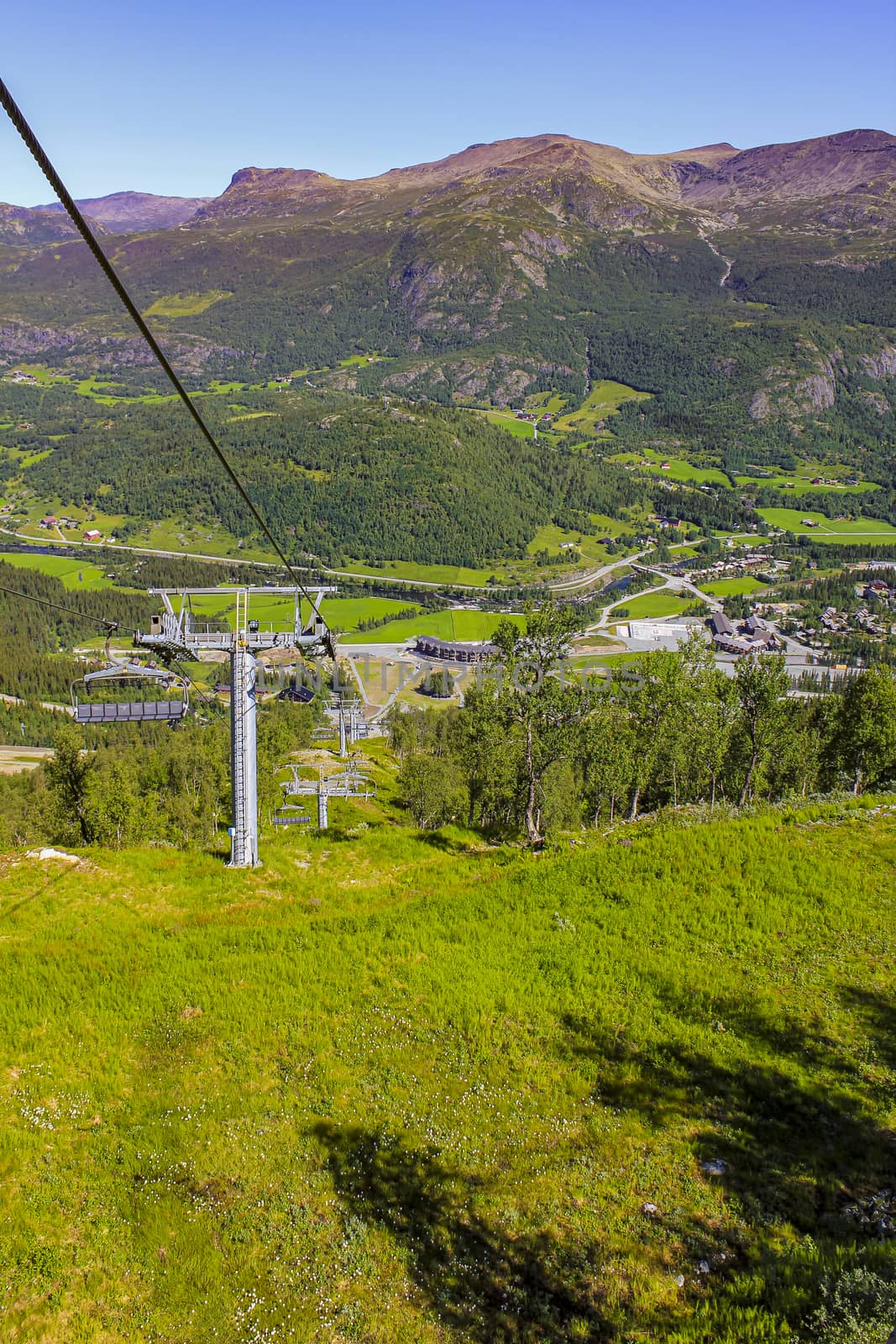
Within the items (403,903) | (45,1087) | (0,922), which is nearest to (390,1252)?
(45,1087)

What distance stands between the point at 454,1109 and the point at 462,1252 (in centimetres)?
245

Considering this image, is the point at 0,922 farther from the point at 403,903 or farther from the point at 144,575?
the point at 144,575

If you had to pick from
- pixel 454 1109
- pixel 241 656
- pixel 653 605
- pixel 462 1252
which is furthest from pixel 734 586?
pixel 462 1252

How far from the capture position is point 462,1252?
834cm

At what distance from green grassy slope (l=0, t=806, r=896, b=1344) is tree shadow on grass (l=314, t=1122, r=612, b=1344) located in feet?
0.10

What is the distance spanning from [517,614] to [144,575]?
339 ft

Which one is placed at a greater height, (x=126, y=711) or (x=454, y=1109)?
(x=454, y=1109)

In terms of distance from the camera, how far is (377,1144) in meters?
10.1

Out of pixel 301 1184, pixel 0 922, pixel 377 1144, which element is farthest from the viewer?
pixel 0 922

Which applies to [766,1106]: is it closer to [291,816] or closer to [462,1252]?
[462,1252]

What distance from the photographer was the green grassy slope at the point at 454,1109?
7.84m

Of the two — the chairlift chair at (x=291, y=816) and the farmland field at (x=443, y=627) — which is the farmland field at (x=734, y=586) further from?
the chairlift chair at (x=291, y=816)

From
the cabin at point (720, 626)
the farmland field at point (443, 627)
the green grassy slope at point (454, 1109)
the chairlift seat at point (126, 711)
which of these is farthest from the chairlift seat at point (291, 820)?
the cabin at point (720, 626)

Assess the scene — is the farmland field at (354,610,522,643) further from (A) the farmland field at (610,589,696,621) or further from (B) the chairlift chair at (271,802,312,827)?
(B) the chairlift chair at (271,802,312,827)
